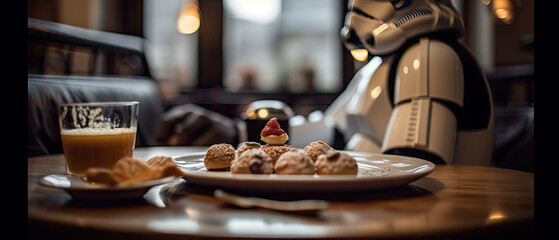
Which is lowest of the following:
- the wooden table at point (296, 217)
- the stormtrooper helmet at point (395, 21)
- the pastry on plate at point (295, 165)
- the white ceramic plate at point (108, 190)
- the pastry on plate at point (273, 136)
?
the wooden table at point (296, 217)

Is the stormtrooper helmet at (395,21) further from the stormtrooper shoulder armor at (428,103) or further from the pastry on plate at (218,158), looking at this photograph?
the pastry on plate at (218,158)

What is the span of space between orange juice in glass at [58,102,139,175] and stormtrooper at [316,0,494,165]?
610 mm

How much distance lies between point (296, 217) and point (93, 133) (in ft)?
1.42

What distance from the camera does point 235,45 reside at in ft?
15.3

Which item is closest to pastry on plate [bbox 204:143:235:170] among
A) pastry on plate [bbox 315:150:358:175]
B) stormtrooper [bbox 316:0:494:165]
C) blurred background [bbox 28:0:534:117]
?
pastry on plate [bbox 315:150:358:175]

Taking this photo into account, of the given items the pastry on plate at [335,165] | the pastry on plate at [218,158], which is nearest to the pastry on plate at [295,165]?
the pastry on plate at [335,165]

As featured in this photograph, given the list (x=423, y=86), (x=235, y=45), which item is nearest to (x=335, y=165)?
(x=423, y=86)

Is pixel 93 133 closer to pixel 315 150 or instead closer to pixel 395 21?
pixel 315 150

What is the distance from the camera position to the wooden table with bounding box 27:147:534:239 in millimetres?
403

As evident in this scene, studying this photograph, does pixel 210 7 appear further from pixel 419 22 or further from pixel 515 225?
pixel 515 225

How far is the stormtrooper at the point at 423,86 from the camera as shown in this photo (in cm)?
98

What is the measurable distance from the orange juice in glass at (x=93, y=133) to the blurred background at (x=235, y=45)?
134 inches

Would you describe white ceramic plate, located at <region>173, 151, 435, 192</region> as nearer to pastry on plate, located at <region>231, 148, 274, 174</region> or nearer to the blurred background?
pastry on plate, located at <region>231, 148, 274, 174</region>

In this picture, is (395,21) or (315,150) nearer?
(315,150)
